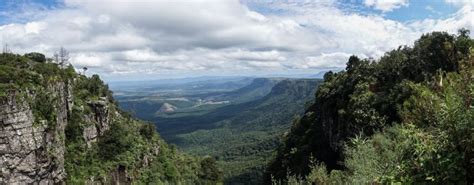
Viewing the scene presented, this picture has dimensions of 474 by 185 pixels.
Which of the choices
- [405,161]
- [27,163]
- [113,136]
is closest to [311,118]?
[113,136]

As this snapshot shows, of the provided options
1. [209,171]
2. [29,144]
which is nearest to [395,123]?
[29,144]

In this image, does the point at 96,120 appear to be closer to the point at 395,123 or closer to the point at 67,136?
the point at 67,136

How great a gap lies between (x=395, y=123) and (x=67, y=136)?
188ft

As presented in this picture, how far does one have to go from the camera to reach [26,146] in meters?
53.1

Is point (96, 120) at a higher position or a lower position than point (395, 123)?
lower

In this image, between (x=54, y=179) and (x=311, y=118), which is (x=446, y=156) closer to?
(x=54, y=179)

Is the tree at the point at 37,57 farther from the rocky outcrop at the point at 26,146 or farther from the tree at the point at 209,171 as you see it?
the tree at the point at 209,171

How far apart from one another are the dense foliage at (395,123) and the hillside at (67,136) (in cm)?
2669

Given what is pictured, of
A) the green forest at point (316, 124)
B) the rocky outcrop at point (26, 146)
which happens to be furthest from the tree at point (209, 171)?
the rocky outcrop at point (26, 146)

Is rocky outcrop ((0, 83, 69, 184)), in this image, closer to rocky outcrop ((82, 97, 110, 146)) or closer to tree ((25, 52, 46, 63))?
rocky outcrop ((82, 97, 110, 146))

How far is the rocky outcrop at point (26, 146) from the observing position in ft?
168

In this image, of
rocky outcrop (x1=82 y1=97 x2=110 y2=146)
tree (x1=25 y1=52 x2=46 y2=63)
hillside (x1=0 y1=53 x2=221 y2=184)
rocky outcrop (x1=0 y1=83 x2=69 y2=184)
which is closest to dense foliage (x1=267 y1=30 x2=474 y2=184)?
hillside (x1=0 y1=53 x2=221 y2=184)

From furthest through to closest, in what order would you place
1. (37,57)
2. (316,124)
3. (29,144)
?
(316,124), (37,57), (29,144)

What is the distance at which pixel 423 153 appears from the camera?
902cm
